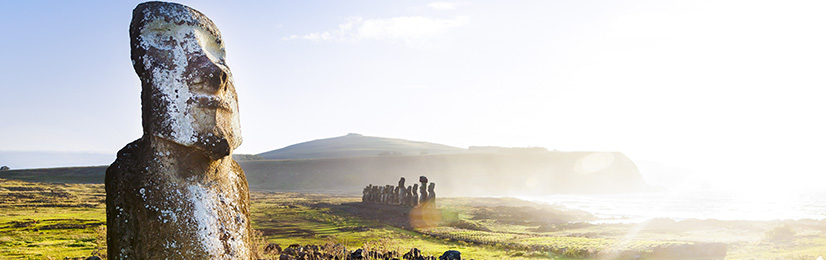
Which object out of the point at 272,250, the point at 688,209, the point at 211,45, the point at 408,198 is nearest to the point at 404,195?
the point at 408,198

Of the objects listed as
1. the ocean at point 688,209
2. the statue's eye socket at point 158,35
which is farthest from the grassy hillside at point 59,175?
the statue's eye socket at point 158,35

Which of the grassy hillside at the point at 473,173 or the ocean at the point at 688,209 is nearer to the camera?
the ocean at the point at 688,209

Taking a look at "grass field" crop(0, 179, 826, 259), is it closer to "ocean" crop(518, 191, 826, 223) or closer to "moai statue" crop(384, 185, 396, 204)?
"moai statue" crop(384, 185, 396, 204)

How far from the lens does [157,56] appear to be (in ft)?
12.4

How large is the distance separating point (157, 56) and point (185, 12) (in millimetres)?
412

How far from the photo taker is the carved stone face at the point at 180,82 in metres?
3.68

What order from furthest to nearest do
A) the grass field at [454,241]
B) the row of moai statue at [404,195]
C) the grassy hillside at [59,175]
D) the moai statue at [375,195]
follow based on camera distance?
1. the grassy hillside at [59,175]
2. the moai statue at [375,195]
3. the row of moai statue at [404,195]
4. the grass field at [454,241]

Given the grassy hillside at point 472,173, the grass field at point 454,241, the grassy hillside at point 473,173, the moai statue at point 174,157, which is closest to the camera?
the moai statue at point 174,157

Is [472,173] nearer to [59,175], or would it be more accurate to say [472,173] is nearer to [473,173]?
[473,173]

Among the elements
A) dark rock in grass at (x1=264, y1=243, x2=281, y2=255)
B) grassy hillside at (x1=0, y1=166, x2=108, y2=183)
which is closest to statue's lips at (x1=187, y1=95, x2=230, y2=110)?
dark rock in grass at (x1=264, y1=243, x2=281, y2=255)

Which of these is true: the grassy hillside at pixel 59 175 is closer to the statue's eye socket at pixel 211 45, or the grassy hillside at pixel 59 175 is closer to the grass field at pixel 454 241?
the grass field at pixel 454 241

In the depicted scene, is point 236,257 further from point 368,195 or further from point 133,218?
point 368,195

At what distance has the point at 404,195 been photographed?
31.0m

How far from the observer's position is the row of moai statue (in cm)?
2714
